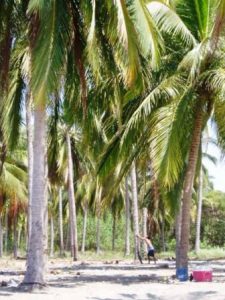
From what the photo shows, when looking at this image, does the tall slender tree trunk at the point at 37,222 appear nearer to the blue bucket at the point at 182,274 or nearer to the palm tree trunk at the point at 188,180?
the blue bucket at the point at 182,274

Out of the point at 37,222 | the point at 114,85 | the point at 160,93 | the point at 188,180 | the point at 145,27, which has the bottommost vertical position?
the point at 37,222

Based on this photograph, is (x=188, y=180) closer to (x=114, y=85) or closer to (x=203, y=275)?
(x=203, y=275)

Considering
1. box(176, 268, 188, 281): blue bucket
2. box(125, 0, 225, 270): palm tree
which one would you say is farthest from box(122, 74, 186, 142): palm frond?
box(176, 268, 188, 281): blue bucket

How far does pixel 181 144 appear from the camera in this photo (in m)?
15.7

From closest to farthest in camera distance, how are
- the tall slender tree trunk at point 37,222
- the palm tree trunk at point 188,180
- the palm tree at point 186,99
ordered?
1. the tall slender tree trunk at point 37,222
2. the palm tree at point 186,99
3. the palm tree trunk at point 188,180

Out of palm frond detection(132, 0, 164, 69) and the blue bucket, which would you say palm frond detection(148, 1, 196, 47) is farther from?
the blue bucket

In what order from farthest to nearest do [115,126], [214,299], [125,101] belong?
[115,126] < [125,101] < [214,299]

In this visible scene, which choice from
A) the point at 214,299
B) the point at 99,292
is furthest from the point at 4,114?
the point at 214,299

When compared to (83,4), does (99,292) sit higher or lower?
lower

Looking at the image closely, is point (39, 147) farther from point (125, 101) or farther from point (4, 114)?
point (125, 101)

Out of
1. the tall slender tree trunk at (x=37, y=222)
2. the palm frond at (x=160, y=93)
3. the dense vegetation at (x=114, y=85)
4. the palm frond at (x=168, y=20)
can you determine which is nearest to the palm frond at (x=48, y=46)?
the dense vegetation at (x=114, y=85)

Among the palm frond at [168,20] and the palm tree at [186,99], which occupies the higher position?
the palm frond at [168,20]

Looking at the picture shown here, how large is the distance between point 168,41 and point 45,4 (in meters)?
5.68

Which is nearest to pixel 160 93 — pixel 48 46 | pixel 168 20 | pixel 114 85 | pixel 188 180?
pixel 114 85
